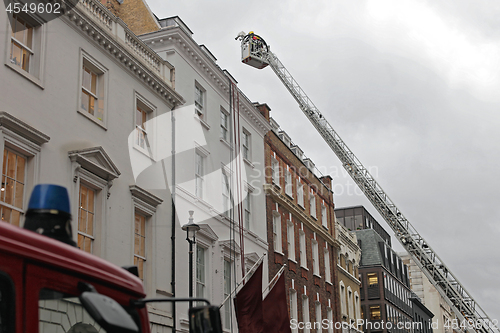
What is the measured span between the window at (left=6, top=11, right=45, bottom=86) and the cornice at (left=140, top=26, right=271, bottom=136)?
317 inches

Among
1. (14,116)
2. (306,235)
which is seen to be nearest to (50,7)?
(14,116)

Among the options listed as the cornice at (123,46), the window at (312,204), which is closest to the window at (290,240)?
the window at (312,204)

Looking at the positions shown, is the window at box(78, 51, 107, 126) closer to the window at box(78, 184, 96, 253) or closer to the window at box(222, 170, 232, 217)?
the window at box(78, 184, 96, 253)

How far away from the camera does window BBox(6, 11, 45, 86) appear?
48.8 feet

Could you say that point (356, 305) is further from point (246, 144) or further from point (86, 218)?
point (86, 218)

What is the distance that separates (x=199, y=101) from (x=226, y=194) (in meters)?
4.28

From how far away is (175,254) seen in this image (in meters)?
20.8

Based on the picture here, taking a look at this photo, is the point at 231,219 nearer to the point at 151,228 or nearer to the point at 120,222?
A: the point at 151,228

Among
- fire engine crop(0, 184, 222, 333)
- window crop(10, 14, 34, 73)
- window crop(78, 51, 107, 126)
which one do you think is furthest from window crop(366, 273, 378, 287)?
fire engine crop(0, 184, 222, 333)

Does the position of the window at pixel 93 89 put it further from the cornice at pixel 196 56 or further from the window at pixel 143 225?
the cornice at pixel 196 56

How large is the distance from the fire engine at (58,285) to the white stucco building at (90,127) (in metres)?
9.13

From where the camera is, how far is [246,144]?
30312 millimetres

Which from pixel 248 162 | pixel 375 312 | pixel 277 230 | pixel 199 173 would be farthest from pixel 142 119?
pixel 375 312

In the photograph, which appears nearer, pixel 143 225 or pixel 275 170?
pixel 143 225
